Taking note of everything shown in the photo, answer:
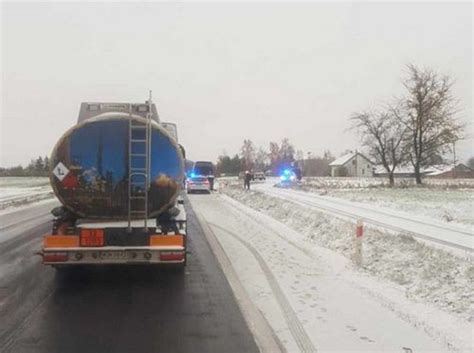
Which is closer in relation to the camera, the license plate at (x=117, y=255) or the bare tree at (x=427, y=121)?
the license plate at (x=117, y=255)

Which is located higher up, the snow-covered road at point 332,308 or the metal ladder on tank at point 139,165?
the metal ladder on tank at point 139,165

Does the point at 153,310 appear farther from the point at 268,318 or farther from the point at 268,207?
the point at 268,207

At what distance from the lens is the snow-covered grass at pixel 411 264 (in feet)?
25.3

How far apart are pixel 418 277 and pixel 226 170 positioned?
375 ft

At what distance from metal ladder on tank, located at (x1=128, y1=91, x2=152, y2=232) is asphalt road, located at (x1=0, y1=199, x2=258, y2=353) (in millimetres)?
1271

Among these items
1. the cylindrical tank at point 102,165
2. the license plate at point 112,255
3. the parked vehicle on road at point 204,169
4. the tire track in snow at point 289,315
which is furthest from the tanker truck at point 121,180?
the parked vehicle on road at point 204,169

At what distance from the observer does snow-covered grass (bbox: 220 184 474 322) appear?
25.3 feet

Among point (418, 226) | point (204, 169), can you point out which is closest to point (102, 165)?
point (418, 226)

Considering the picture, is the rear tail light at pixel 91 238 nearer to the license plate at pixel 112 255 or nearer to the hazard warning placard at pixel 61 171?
the license plate at pixel 112 255

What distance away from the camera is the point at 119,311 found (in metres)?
7.20

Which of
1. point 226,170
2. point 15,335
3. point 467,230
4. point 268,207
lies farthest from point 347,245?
point 226,170

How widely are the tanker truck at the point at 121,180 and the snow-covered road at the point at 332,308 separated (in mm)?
1758

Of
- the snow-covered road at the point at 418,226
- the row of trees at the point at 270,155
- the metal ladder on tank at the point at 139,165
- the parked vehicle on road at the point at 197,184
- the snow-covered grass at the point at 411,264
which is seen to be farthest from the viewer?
the row of trees at the point at 270,155

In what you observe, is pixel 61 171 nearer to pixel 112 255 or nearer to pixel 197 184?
pixel 112 255
